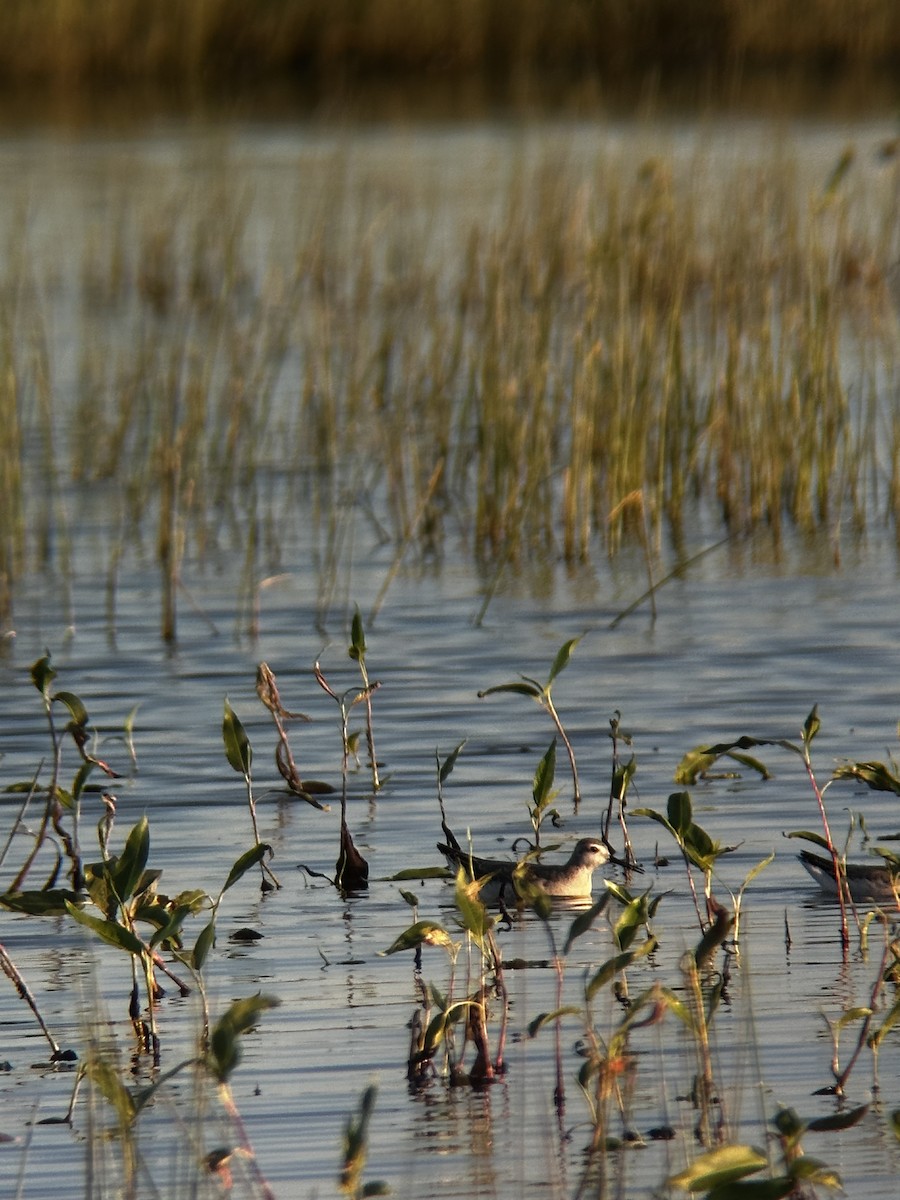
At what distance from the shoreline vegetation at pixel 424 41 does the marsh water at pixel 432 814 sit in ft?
48.6

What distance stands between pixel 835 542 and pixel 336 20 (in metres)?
19.2

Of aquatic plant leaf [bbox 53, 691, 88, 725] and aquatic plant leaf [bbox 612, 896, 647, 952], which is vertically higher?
aquatic plant leaf [bbox 53, 691, 88, 725]

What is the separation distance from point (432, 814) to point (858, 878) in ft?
4.59

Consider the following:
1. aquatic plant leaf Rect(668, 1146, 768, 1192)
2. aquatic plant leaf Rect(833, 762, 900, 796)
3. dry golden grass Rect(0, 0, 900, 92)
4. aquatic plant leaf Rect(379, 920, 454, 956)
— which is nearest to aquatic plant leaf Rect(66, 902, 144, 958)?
aquatic plant leaf Rect(379, 920, 454, 956)

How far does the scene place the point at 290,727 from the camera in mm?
7113

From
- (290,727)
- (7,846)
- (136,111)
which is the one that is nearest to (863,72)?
(136,111)

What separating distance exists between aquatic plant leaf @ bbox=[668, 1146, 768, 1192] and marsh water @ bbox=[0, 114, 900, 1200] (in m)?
0.36

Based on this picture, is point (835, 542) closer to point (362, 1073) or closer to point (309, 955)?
point (309, 955)

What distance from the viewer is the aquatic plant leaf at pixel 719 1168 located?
2998 millimetres

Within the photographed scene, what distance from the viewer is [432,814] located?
602cm

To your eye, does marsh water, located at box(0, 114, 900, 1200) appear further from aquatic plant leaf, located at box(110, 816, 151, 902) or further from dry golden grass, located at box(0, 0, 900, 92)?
dry golden grass, located at box(0, 0, 900, 92)

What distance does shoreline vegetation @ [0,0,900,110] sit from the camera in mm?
25578

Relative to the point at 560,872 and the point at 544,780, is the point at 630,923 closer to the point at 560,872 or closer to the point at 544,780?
the point at 544,780

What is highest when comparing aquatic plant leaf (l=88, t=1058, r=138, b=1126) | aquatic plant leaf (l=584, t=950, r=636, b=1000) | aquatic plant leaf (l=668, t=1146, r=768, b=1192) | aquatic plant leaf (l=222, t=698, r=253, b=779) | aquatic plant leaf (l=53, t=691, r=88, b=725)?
aquatic plant leaf (l=53, t=691, r=88, b=725)
